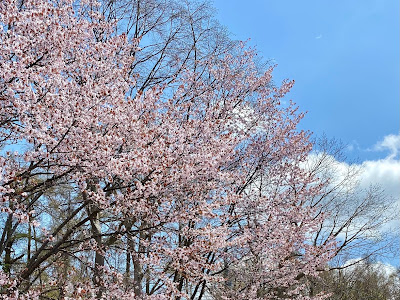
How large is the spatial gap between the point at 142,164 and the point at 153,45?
5623 millimetres

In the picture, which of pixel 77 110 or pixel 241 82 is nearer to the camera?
pixel 77 110

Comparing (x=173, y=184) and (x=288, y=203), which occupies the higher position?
(x=288, y=203)

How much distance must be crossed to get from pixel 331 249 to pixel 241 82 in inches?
231

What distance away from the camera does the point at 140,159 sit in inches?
221

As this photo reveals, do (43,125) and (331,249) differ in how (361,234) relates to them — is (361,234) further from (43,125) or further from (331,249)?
(43,125)

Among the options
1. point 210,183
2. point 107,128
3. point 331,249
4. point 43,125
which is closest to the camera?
point 43,125

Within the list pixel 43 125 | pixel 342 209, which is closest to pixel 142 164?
pixel 43 125

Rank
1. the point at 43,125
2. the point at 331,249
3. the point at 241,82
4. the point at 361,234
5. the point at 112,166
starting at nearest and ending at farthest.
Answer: the point at 43,125 → the point at 112,166 → the point at 241,82 → the point at 331,249 → the point at 361,234

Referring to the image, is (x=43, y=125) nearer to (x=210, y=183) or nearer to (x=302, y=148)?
(x=210, y=183)

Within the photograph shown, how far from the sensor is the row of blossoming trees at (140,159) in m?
5.42

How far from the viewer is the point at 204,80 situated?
1109cm

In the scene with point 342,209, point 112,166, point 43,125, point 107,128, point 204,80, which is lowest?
point 112,166

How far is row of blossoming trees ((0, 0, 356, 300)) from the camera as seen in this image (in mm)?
5422

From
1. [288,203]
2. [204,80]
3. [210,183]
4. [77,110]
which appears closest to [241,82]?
[204,80]
